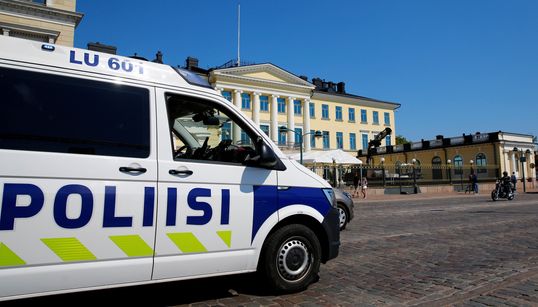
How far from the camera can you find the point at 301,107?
56.2m

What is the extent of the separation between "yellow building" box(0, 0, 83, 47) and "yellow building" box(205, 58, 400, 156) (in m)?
23.9

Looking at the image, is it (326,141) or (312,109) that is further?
(326,141)

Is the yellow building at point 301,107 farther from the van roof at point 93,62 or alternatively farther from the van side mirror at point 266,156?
the van roof at point 93,62

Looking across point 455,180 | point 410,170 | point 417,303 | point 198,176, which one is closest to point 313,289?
point 417,303

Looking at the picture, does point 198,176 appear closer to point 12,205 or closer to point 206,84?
point 206,84

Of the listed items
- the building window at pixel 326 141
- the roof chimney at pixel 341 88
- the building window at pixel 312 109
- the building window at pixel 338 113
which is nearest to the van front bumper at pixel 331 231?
the building window at pixel 312 109

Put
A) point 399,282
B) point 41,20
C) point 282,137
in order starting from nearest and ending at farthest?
point 399,282 → point 41,20 → point 282,137

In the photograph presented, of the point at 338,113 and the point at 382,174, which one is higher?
the point at 338,113

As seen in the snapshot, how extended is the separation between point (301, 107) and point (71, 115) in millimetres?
53968

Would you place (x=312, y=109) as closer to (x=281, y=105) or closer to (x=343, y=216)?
(x=281, y=105)

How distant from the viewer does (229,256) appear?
3572 mm

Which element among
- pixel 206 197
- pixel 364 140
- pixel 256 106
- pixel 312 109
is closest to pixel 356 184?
pixel 206 197

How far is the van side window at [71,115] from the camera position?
2.80 meters

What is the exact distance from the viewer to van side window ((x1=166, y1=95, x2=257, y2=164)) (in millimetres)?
3732
